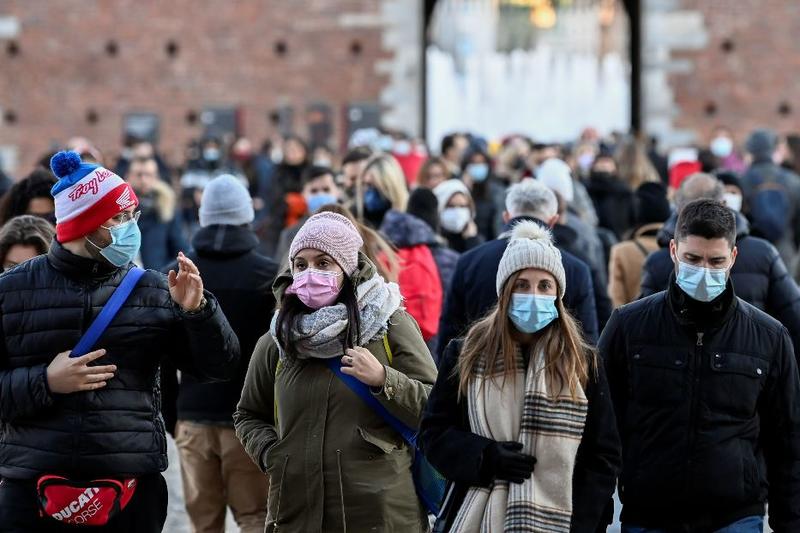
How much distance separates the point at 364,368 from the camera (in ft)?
14.3

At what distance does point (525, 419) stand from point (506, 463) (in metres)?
0.13

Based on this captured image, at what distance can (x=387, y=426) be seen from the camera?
450cm

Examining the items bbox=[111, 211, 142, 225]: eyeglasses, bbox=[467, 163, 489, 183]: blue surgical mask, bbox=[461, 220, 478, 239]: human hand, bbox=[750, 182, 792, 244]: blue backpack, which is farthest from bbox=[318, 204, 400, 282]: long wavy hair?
bbox=[467, 163, 489, 183]: blue surgical mask

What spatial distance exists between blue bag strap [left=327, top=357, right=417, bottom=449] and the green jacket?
0.06 feet

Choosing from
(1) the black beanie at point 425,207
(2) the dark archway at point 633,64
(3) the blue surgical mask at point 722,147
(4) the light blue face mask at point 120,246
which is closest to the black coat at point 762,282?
(1) the black beanie at point 425,207

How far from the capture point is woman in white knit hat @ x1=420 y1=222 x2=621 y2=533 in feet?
13.0

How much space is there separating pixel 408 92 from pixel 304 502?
15988mm

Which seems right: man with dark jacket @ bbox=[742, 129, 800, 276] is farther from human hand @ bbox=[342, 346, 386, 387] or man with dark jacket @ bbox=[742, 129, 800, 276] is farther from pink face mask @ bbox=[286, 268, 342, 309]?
human hand @ bbox=[342, 346, 386, 387]

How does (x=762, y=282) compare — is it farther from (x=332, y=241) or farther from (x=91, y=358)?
(x=91, y=358)

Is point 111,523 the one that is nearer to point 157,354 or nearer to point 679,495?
point 157,354

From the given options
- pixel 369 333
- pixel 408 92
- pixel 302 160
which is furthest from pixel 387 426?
pixel 408 92

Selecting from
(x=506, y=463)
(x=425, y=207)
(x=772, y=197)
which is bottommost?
(x=506, y=463)

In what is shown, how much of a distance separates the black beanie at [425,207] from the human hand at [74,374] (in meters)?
3.29

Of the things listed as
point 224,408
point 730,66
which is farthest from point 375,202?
point 730,66
